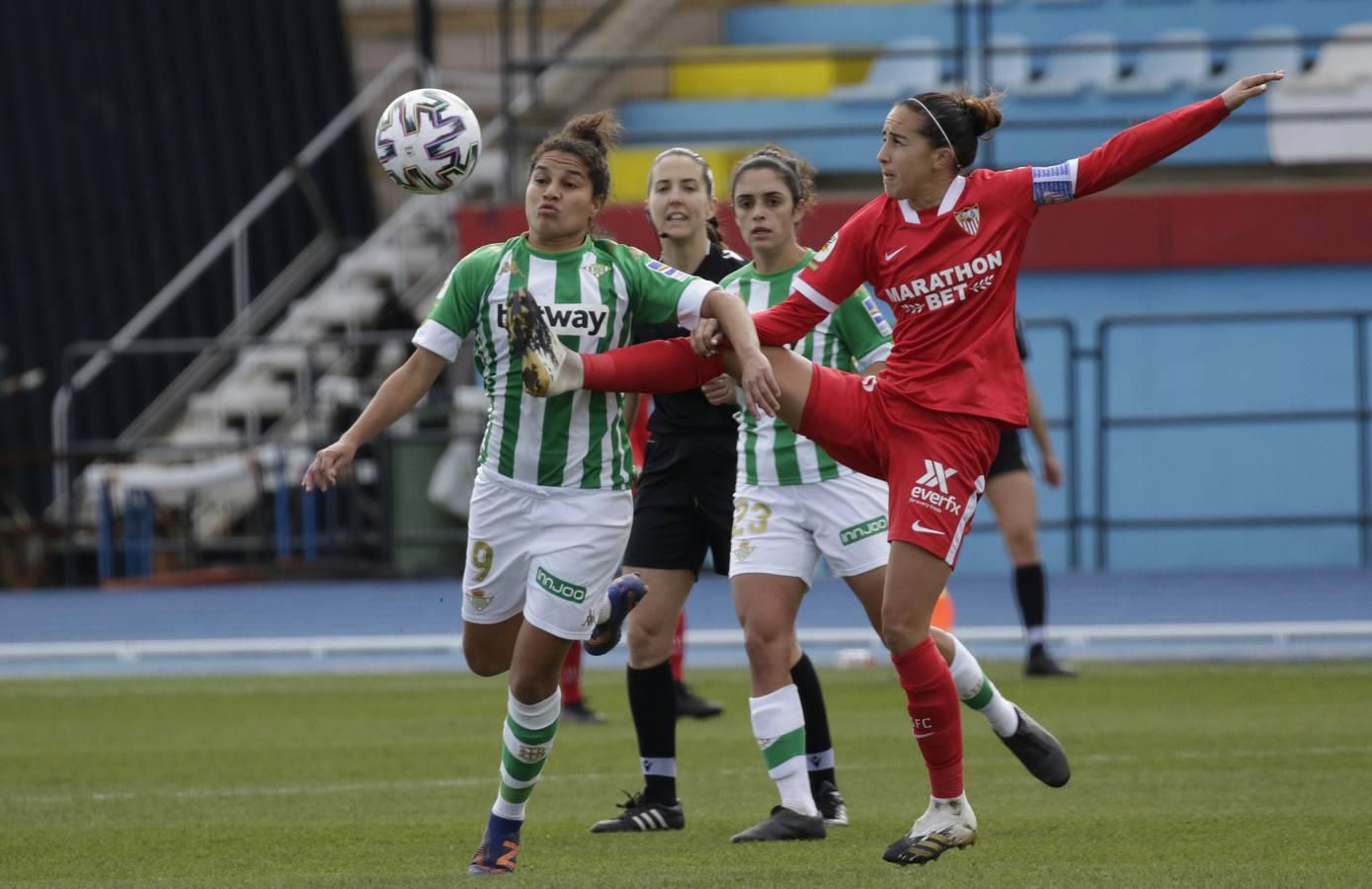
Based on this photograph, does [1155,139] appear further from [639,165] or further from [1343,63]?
[1343,63]

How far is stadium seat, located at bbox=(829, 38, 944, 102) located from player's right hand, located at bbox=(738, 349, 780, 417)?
14.1 metres

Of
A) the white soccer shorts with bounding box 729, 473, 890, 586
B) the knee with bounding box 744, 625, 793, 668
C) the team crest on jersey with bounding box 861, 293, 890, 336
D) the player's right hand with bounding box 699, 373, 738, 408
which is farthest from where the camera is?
the team crest on jersey with bounding box 861, 293, 890, 336

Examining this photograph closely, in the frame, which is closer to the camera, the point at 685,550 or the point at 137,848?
the point at 137,848

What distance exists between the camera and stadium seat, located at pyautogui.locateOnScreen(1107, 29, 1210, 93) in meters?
19.0

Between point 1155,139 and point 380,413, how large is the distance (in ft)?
7.17

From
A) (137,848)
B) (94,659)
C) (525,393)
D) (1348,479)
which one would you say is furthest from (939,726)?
(1348,479)

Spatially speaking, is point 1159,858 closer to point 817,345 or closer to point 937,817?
point 937,817

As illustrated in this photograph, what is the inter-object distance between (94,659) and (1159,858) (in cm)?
965

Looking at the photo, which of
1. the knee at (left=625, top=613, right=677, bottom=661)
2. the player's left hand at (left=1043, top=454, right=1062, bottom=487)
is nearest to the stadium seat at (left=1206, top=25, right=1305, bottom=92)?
the player's left hand at (left=1043, top=454, right=1062, bottom=487)

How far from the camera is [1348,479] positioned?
56.9ft

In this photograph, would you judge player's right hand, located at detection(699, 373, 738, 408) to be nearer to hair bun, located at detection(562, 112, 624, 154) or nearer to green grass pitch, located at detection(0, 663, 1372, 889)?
hair bun, located at detection(562, 112, 624, 154)

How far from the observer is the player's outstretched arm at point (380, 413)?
16.8ft

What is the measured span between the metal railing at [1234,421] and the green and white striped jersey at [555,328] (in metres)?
11.9

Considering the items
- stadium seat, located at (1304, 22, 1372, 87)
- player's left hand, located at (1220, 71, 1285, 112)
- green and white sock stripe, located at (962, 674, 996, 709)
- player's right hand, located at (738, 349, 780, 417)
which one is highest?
stadium seat, located at (1304, 22, 1372, 87)
